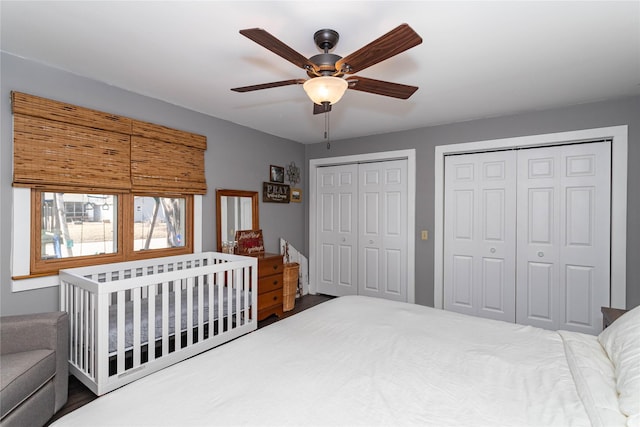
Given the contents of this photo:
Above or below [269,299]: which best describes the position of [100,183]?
above

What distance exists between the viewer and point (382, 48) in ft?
4.68

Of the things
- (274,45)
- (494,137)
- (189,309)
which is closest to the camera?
(274,45)

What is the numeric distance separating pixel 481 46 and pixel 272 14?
1.33 metres

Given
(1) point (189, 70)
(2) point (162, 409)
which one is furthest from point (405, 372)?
(1) point (189, 70)

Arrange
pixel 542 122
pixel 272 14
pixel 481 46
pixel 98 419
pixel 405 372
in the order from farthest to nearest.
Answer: pixel 542 122
pixel 481 46
pixel 272 14
pixel 405 372
pixel 98 419

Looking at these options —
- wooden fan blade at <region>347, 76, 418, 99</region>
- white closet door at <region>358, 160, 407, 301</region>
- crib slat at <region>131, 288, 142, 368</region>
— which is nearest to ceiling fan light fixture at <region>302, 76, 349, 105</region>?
wooden fan blade at <region>347, 76, 418, 99</region>

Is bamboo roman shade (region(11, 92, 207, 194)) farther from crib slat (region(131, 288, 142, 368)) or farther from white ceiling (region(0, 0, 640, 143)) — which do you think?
crib slat (region(131, 288, 142, 368))

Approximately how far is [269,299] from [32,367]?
83.6 inches

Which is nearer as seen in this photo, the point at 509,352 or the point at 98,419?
the point at 98,419

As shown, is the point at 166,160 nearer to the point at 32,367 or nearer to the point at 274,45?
the point at 32,367

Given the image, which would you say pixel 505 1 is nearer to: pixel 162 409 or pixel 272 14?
pixel 272 14

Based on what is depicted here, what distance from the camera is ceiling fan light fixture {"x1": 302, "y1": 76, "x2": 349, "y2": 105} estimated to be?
1610 mm

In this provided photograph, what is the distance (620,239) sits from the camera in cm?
293

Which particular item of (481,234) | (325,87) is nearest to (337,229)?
(481,234)
